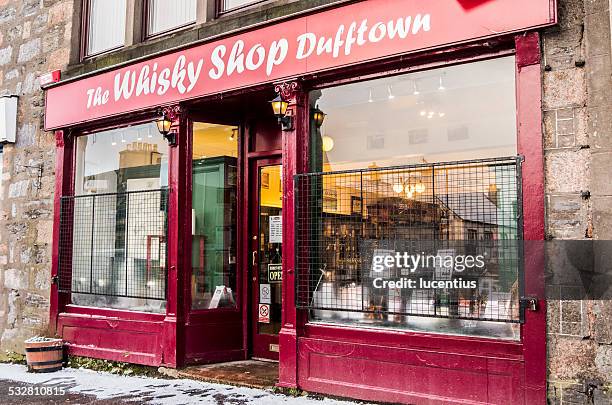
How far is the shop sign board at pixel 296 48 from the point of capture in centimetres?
534

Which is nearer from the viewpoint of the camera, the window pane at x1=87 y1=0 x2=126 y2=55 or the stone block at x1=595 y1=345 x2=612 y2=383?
the stone block at x1=595 y1=345 x2=612 y2=383

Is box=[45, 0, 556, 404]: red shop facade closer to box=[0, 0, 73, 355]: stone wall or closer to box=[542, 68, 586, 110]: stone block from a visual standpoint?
box=[542, 68, 586, 110]: stone block

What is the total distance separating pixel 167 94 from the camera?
764cm

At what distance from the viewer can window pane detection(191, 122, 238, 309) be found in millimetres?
7742

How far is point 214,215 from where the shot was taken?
791cm

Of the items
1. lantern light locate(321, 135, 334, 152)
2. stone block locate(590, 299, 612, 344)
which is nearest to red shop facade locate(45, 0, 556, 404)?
lantern light locate(321, 135, 334, 152)

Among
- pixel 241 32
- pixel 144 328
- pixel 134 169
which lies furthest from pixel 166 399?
pixel 241 32

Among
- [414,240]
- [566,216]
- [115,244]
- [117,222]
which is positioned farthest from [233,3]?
[566,216]

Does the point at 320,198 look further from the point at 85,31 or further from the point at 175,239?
the point at 85,31

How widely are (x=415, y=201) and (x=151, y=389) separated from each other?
346cm

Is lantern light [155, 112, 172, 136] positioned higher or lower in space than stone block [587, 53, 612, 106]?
higher

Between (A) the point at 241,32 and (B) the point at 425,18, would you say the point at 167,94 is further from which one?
(B) the point at 425,18

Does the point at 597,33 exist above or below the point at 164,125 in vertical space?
above
